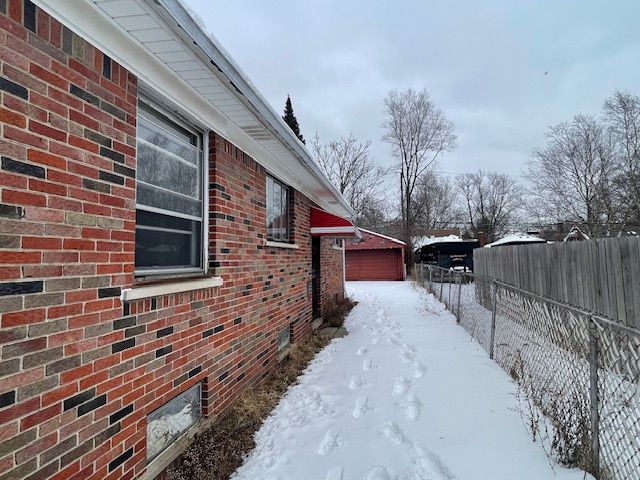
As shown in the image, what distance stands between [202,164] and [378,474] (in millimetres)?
3113

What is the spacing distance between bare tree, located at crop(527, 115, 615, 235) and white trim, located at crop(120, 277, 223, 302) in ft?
82.8

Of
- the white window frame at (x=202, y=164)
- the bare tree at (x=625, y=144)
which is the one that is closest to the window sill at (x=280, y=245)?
the white window frame at (x=202, y=164)

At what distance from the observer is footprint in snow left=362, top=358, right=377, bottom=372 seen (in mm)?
5401

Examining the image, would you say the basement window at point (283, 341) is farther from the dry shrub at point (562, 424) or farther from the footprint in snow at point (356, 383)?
the dry shrub at point (562, 424)

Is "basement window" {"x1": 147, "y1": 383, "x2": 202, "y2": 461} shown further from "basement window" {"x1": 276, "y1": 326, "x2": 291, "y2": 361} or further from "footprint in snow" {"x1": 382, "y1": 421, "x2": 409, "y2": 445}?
"basement window" {"x1": 276, "y1": 326, "x2": 291, "y2": 361}

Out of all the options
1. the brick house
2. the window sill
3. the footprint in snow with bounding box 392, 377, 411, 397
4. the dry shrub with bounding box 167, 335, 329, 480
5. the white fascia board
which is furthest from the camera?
the window sill

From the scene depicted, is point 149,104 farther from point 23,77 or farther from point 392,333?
point 392,333

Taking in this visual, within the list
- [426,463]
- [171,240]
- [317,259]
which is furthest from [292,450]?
[317,259]

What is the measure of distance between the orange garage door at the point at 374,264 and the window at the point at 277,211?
1970 cm

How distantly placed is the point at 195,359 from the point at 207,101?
229cm

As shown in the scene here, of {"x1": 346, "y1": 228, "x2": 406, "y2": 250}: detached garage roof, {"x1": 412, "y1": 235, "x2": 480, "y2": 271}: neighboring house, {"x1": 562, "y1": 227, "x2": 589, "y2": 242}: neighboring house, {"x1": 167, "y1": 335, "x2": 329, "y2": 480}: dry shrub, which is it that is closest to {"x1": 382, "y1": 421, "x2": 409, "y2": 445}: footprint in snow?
{"x1": 167, "y1": 335, "x2": 329, "y2": 480}: dry shrub

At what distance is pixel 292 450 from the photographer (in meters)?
3.24

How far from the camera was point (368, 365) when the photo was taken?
555cm

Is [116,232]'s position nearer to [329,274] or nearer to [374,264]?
[329,274]
